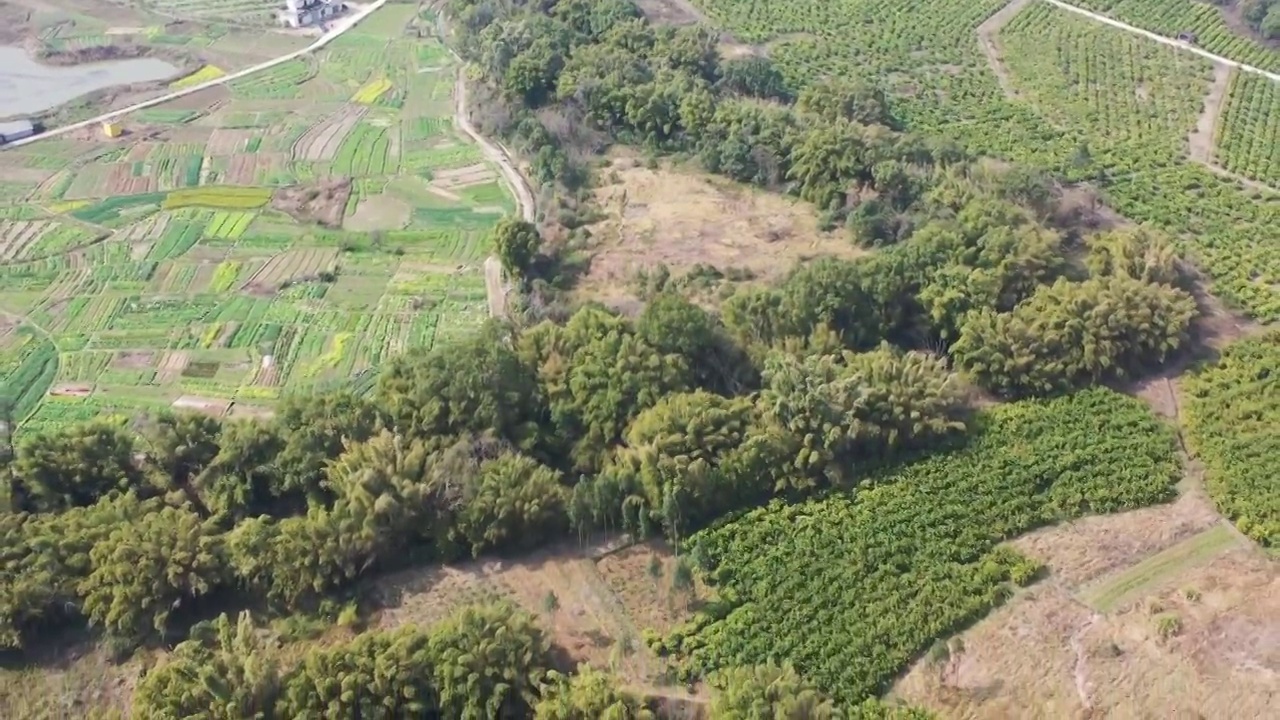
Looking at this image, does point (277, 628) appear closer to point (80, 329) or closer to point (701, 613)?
point (701, 613)

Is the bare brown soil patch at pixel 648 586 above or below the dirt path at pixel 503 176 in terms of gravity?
below

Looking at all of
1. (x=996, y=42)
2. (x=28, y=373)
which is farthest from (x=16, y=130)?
(x=996, y=42)

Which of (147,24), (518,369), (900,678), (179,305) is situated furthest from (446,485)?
(147,24)

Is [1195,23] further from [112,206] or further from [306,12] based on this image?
[112,206]

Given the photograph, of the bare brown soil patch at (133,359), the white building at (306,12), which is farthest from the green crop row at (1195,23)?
the bare brown soil patch at (133,359)

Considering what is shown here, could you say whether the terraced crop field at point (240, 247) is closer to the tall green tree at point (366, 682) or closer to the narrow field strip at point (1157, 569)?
the tall green tree at point (366, 682)

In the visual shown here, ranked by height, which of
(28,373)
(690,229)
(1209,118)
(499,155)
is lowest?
(28,373)
